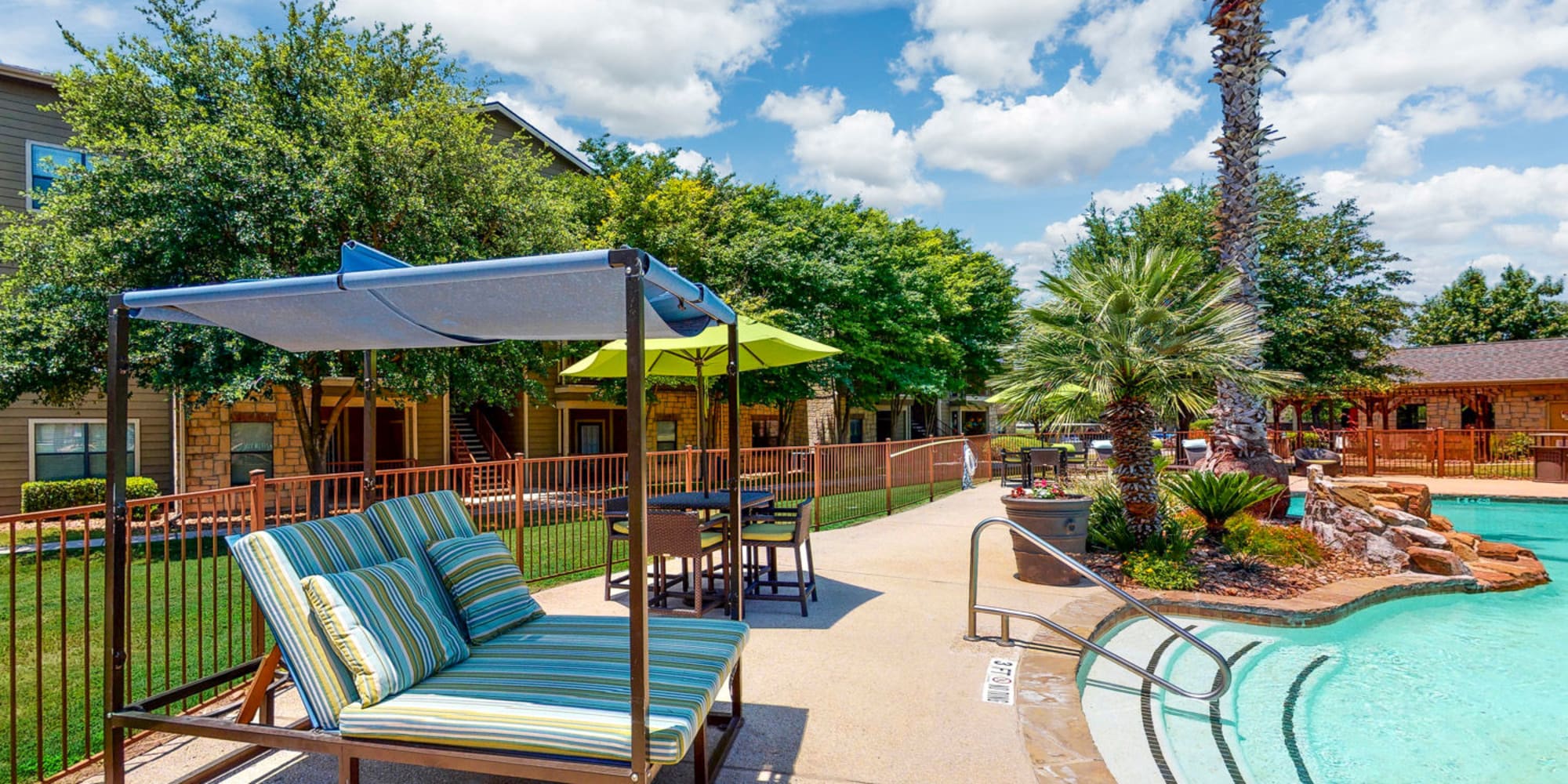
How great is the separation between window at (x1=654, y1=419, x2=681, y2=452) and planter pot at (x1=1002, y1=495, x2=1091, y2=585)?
1758cm

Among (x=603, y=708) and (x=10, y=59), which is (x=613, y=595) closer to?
(x=603, y=708)

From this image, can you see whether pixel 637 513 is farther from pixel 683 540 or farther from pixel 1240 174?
pixel 1240 174

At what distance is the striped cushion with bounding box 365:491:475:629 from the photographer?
3.66 m

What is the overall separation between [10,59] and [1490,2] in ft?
80.7

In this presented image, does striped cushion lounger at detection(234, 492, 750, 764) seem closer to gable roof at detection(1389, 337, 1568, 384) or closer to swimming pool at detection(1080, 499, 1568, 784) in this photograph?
swimming pool at detection(1080, 499, 1568, 784)

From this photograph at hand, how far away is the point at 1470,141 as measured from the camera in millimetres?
13070

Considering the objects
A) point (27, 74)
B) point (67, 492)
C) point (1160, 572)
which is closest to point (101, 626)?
point (67, 492)

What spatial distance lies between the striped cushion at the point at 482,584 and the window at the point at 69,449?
15.2 metres

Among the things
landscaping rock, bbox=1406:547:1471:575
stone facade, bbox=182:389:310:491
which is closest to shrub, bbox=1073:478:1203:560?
landscaping rock, bbox=1406:547:1471:575

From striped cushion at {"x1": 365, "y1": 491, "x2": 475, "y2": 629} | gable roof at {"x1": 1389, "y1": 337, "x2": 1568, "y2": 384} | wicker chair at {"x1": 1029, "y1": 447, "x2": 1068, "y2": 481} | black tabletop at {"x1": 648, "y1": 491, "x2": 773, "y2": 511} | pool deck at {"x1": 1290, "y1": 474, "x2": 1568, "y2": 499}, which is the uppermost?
gable roof at {"x1": 1389, "y1": 337, "x2": 1568, "y2": 384}

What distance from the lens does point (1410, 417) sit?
32562 mm

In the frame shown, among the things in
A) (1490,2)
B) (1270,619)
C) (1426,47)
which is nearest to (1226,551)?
(1270,619)

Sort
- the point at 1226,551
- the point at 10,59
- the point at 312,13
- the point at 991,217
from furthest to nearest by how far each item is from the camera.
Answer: the point at 991,217, the point at 10,59, the point at 312,13, the point at 1226,551

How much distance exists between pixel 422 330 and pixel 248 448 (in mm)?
16143
